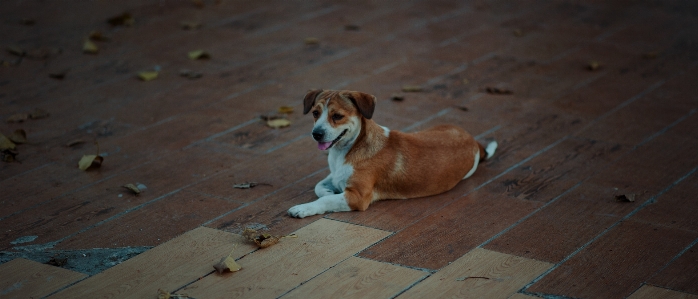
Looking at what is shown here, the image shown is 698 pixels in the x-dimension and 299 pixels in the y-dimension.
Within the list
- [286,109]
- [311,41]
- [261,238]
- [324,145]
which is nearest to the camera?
[261,238]

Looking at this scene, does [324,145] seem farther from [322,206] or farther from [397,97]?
[397,97]

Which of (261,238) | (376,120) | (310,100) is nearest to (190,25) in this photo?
(376,120)

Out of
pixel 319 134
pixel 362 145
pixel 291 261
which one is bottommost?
pixel 291 261

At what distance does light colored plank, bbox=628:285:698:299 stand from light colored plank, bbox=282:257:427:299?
0.95 metres

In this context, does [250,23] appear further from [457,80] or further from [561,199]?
[561,199]

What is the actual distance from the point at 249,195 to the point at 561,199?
1860mm

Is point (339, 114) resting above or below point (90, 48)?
above

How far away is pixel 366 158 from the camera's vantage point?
4320 millimetres

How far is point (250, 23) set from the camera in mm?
8445

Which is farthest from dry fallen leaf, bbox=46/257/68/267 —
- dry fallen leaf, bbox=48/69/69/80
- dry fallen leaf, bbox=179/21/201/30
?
dry fallen leaf, bbox=179/21/201/30

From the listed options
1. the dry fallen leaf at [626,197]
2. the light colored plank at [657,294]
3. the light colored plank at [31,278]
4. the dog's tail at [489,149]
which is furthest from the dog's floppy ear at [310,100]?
the light colored plank at [657,294]

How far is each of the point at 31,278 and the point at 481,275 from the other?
211 cm

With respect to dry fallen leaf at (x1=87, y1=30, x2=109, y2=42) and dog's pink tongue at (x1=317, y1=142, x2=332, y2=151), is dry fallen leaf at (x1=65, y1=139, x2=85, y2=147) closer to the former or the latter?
dog's pink tongue at (x1=317, y1=142, x2=332, y2=151)

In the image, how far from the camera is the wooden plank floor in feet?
11.8
